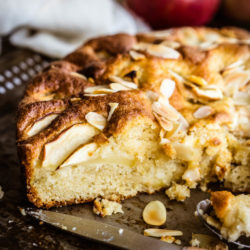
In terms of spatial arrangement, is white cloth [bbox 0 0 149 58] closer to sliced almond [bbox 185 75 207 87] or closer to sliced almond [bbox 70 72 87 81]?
sliced almond [bbox 70 72 87 81]

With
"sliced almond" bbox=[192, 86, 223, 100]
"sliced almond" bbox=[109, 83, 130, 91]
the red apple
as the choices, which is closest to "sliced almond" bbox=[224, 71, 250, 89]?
"sliced almond" bbox=[192, 86, 223, 100]

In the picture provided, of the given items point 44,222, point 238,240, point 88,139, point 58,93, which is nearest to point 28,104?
point 58,93

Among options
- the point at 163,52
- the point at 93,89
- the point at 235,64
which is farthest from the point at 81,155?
the point at 235,64

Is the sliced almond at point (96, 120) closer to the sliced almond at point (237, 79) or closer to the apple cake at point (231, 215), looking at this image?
the apple cake at point (231, 215)

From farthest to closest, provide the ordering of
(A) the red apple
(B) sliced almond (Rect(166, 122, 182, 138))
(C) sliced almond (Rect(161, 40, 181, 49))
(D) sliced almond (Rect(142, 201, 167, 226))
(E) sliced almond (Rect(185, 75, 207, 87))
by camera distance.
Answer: (A) the red apple, (C) sliced almond (Rect(161, 40, 181, 49)), (E) sliced almond (Rect(185, 75, 207, 87)), (B) sliced almond (Rect(166, 122, 182, 138)), (D) sliced almond (Rect(142, 201, 167, 226))

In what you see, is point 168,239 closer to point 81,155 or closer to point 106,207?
point 106,207

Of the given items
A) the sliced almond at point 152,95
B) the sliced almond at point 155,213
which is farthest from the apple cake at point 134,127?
the sliced almond at point 155,213
